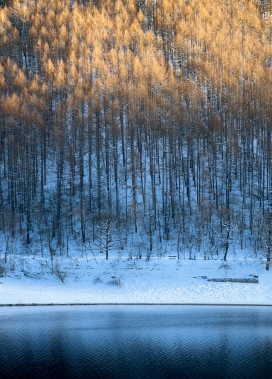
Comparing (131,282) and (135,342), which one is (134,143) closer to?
(131,282)

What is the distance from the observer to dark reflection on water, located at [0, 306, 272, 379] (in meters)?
24.8

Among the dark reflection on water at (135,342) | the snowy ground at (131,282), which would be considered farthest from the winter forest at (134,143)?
the dark reflection on water at (135,342)

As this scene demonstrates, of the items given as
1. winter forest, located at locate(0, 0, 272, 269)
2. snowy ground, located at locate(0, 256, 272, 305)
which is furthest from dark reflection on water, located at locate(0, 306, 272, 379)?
winter forest, located at locate(0, 0, 272, 269)

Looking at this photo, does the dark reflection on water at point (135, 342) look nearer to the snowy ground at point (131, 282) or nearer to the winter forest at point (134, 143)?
the snowy ground at point (131, 282)

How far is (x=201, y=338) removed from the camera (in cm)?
3164

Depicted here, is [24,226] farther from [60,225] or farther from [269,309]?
[269,309]

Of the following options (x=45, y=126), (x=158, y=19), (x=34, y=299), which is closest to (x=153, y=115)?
(x=45, y=126)

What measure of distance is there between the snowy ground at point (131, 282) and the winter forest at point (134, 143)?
124 inches

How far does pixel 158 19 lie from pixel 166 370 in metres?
96.0

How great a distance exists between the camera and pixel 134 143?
76.0m

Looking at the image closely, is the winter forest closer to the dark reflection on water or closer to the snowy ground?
the snowy ground

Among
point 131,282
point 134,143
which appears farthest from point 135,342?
point 134,143

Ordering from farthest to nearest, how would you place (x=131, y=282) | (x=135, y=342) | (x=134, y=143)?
(x=134, y=143) → (x=131, y=282) → (x=135, y=342)

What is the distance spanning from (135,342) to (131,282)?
16888 mm
